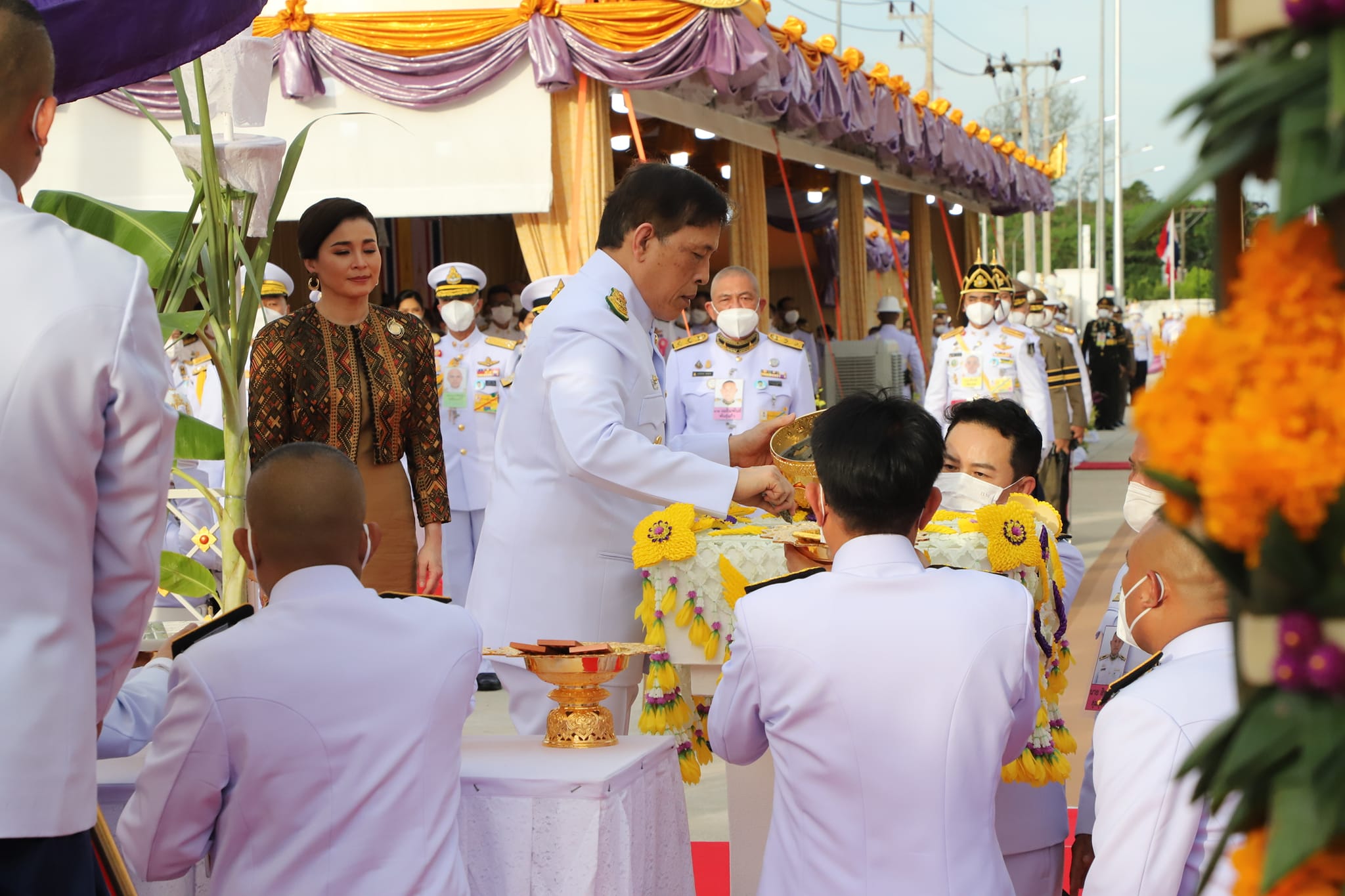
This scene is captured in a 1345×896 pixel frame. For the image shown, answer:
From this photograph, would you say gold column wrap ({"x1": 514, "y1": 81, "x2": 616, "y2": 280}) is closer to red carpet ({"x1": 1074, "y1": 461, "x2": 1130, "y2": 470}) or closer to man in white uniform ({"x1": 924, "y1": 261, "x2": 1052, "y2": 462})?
man in white uniform ({"x1": 924, "y1": 261, "x2": 1052, "y2": 462})

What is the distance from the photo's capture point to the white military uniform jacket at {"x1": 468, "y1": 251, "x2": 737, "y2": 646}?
2.60 meters

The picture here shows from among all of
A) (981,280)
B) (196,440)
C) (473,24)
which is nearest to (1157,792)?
(196,440)

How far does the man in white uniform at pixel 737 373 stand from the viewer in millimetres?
6285

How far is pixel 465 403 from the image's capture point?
23.2 feet

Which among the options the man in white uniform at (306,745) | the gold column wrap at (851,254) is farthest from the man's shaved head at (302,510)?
the gold column wrap at (851,254)

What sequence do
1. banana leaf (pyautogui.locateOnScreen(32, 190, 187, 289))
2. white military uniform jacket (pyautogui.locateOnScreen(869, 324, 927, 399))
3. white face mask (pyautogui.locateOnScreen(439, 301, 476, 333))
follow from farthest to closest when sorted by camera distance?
white military uniform jacket (pyautogui.locateOnScreen(869, 324, 927, 399)), white face mask (pyautogui.locateOnScreen(439, 301, 476, 333)), banana leaf (pyautogui.locateOnScreen(32, 190, 187, 289))

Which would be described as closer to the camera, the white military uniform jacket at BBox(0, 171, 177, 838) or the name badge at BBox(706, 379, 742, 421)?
the white military uniform jacket at BBox(0, 171, 177, 838)

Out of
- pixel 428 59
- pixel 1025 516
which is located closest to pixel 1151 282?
pixel 428 59

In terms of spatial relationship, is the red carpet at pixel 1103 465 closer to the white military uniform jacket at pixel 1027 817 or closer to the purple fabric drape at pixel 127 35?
the white military uniform jacket at pixel 1027 817

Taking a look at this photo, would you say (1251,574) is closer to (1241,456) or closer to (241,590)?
(1241,456)

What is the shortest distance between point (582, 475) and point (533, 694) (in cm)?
46

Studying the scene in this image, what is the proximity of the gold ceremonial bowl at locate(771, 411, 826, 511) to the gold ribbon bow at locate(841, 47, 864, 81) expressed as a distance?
7.05 meters

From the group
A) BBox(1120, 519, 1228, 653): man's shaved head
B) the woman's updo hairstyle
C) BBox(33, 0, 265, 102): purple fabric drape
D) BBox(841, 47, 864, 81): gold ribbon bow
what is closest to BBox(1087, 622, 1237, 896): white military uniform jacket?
BBox(1120, 519, 1228, 653): man's shaved head

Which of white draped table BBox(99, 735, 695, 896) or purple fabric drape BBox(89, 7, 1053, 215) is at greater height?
purple fabric drape BBox(89, 7, 1053, 215)
